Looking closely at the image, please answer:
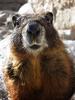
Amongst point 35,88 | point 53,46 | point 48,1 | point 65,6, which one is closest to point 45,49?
point 53,46

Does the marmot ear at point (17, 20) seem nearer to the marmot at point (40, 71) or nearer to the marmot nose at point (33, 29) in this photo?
the marmot at point (40, 71)

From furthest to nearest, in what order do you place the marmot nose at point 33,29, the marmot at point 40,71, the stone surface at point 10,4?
the stone surface at point 10,4 < the marmot at point 40,71 < the marmot nose at point 33,29

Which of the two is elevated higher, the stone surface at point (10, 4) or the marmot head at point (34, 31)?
the marmot head at point (34, 31)

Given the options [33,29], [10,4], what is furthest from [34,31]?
[10,4]

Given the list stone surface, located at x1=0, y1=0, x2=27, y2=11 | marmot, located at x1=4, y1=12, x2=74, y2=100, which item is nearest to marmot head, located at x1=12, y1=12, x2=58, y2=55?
marmot, located at x1=4, y1=12, x2=74, y2=100

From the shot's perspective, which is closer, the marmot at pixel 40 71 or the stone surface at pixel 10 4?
the marmot at pixel 40 71

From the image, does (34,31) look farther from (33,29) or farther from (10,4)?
(10,4)

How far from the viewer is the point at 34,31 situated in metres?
4.20

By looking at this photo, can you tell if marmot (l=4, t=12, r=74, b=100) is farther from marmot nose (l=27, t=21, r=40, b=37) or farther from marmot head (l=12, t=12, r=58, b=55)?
marmot nose (l=27, t=21, r=40, b=37)

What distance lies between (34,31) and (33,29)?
0.07 feet

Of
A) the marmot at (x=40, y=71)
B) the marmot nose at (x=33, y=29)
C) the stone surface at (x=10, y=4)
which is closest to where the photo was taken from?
the marmot nose at (x=33, y=29)

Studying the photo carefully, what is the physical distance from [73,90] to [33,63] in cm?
54

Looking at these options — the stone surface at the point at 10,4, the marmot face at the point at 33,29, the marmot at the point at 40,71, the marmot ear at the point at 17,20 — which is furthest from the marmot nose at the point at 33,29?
the stone surface at the point at 10,4

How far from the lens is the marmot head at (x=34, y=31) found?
4.25m
